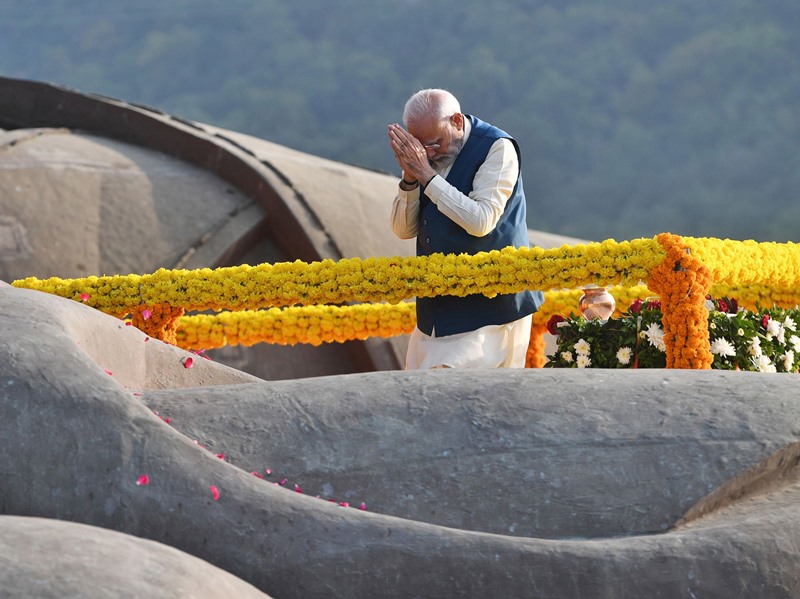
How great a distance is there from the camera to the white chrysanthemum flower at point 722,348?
4422 mm

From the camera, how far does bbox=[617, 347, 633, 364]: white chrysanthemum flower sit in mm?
4664

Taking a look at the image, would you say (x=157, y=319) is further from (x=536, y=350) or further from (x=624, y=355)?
(x=536, y=350)

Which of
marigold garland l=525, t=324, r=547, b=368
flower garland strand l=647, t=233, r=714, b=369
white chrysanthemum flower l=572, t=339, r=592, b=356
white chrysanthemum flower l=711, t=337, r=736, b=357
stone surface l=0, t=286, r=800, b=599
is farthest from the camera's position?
marigold garland l=525, t=324, r=547, b=368

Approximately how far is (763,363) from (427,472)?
2422mm

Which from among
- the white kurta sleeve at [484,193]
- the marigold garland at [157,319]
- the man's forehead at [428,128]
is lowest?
the marigold garland at [157,319]

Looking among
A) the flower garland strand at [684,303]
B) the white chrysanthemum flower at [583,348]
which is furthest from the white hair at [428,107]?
the white chrysanthemum flower at [583,348]

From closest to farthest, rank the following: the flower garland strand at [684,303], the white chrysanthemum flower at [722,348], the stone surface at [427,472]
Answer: the stone surface at [427,472] → the flower garland strand at [684,303] → the white chrysanthemum flower at [722,348]

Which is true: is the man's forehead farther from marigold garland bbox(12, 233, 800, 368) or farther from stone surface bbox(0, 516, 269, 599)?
stone surface bbox(0, 516, 269, 599)

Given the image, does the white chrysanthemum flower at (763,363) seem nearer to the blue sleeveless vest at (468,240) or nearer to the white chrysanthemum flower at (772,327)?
the white chrysanthemum flower at (772,327)

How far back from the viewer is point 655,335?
183 inches

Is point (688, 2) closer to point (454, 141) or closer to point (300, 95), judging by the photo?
point (300, 95)

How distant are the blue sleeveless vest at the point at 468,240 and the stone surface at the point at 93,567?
228 cm

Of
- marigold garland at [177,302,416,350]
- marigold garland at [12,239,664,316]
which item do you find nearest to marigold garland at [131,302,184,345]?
marigold garland at [12,239,664,316]

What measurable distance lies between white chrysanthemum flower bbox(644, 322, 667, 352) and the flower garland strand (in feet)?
1.92
